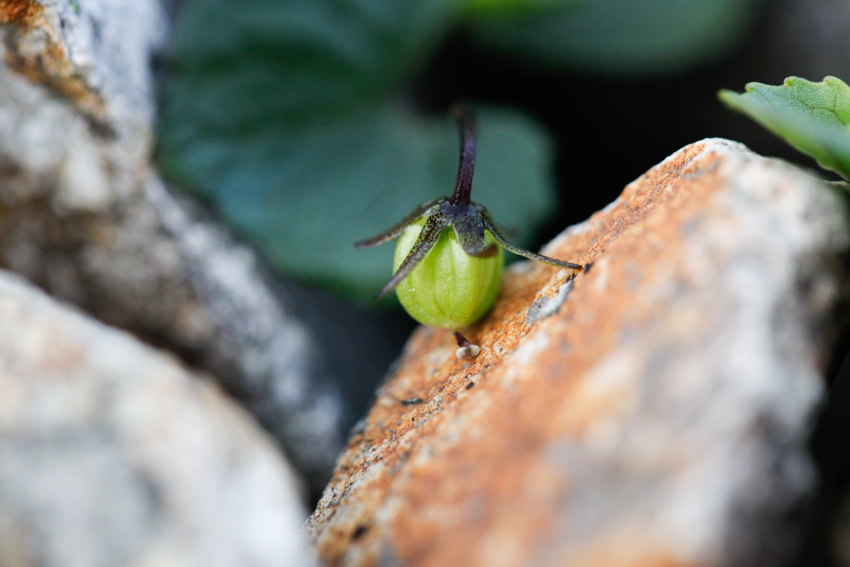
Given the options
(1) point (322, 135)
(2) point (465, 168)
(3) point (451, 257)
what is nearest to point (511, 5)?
(1) point (322, 135)

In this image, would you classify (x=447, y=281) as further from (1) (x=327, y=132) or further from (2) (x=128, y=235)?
(1) (x=327, y=132)

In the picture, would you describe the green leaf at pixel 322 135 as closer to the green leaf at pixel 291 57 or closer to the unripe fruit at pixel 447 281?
the green leaf at pixel 291 57

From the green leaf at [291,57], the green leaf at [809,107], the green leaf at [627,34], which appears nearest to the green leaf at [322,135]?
the green leaf at [291,57]

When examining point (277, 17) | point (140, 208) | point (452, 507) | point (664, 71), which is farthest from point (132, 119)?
point (664, 71)

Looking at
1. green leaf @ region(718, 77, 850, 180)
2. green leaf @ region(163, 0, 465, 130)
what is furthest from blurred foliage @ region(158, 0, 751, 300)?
green leaf @ region(718, 77, 850, 180)

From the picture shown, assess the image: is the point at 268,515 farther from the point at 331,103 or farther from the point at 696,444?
the point at 331,103

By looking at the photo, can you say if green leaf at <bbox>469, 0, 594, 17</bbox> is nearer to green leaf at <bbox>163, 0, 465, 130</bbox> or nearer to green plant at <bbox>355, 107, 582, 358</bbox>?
Result: green leaf at <bbox>163, 0, 465, 130</bbox>

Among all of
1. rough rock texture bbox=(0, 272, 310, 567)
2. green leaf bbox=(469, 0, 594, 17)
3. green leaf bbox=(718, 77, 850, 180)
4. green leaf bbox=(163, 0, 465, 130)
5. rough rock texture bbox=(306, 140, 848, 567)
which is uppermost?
green leaf bbox=(163, 0, 465, 130)
